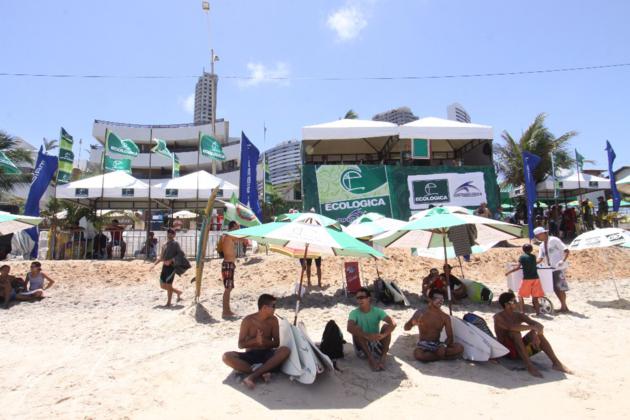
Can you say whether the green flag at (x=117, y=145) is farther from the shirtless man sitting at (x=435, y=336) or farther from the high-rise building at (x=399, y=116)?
the high-rise building at (x=399, y=116)

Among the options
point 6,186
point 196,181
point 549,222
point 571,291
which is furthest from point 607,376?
point 6,186

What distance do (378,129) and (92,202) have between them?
12.6 meters

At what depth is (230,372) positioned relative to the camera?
Answer: 445 centimetres

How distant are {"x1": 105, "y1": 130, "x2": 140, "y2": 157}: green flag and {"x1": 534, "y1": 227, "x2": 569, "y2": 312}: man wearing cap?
14.7 metres

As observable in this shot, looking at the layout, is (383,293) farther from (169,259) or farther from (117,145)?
(117,145)

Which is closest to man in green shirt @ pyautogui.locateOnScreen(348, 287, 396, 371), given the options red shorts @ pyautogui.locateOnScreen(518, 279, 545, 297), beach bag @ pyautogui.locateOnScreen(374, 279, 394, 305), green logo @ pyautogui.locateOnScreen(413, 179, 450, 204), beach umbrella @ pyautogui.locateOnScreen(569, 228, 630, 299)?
beach bag @ pyautogui.locateOnScreen(374, 279, 394, 305)

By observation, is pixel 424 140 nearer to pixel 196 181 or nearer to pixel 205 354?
pixel 196 181

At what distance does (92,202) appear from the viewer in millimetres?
15219

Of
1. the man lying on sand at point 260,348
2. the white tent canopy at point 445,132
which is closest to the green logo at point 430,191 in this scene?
the white tent canopy at point 445,132

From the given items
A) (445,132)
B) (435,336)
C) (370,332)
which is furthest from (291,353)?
(445,132)

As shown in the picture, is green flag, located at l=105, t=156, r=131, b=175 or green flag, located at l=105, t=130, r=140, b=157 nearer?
green flag, located at l=105, t=130, r=140, b=157

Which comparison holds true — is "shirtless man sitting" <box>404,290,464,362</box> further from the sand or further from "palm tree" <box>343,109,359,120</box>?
"palm tree" <box>343,109,359,120</box>

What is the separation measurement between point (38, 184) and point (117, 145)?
320 cm

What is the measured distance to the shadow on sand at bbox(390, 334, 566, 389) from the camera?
4.39 m
